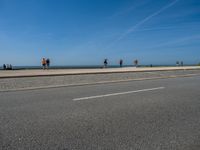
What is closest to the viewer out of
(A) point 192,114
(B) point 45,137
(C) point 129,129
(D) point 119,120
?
(B) point 45,137

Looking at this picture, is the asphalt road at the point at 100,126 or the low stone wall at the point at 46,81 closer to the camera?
the asphalt road at the point at 100,126

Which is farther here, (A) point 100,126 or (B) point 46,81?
(B) point 46,81

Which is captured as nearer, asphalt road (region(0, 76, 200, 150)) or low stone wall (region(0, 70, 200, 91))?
asphalt road (region(0, 76, 200, 150))

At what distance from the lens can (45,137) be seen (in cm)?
301

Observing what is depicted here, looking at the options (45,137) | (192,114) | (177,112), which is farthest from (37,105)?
(192,114)

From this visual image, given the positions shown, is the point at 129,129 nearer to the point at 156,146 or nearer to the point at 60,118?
the point at 156,146

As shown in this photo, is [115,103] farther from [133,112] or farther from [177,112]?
[177,112]

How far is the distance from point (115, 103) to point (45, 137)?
9.55 ft

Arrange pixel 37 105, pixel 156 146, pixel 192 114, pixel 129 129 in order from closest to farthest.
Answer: pixel 156 146 < pixel 129 129 < pixel 192 114 < pixel 37 105

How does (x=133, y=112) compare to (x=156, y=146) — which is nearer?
(x=156, y=146)

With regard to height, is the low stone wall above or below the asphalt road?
above

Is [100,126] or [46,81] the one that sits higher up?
[46,81]

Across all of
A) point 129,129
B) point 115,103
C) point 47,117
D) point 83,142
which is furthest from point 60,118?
point 115,103

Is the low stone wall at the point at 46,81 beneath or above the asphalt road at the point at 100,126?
above
